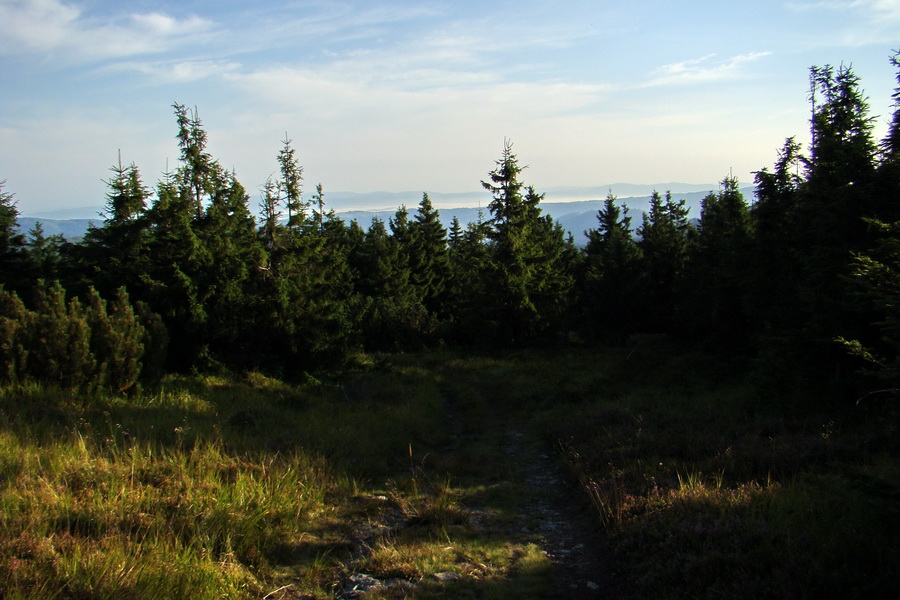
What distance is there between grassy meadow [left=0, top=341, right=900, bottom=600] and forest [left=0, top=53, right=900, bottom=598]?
0.05 metres

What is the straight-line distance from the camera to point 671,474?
7.13 meters

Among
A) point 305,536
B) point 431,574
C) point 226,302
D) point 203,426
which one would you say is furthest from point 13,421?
point 226,302

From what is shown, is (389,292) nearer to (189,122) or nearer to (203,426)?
(189,122)


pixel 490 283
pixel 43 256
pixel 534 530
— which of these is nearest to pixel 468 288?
pixel 490 283

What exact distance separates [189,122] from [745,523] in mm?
20012

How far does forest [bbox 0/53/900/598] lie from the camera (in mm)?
4832

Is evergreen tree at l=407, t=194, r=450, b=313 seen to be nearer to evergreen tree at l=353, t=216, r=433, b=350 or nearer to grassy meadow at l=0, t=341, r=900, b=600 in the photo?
evergreen tree at l=353, t=216, r=433, b=350

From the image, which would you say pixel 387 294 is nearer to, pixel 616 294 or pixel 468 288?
pixel 468 288

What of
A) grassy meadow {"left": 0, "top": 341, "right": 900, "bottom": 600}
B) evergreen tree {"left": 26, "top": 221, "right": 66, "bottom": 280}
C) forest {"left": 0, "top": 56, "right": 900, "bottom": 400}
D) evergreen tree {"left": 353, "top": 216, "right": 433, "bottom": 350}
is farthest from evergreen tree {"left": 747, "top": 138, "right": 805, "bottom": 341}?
evergreen tree {"left": 26, "top": 221, "right": 66, "bottom": 280}

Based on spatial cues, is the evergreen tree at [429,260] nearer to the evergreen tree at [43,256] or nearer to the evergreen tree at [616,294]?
the evergreen tree at [616,294]

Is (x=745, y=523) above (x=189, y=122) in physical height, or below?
below

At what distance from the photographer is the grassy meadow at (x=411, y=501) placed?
13.4ft

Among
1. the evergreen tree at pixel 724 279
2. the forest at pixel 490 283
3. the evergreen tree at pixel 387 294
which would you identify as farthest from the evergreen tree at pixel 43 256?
the evergreen tree at pixel 724 279

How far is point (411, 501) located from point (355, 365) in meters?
12.7
